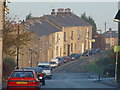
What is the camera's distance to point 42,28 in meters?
95.1

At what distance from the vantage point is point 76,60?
332 feet

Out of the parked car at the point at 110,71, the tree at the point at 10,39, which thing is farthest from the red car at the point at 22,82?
the parked car at the point at 110,71

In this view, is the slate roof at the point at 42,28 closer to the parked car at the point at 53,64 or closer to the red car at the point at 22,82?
the parked car at the point at 53,64

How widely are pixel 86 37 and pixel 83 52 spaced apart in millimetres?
3980

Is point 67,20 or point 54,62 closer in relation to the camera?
point 54,62

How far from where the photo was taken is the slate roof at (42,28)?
9012cm

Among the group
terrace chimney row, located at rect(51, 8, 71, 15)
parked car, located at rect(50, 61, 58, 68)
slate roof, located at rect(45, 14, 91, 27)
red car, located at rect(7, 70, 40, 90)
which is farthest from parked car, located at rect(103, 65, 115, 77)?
terrace chimney row, located at rect(51, 8, 71, 15)

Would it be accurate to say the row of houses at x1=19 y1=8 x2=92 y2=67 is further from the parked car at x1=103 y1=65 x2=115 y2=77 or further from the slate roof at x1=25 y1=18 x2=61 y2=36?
the parked car at x1=103 y1=65 x2=115 y2=77

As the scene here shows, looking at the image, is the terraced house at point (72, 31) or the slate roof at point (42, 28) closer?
the slate roof at point (42, 28)

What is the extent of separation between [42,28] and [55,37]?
4171 millimetres

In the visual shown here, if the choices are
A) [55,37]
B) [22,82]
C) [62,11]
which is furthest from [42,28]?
[22,82]

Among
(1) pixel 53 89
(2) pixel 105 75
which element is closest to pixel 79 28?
(2) pixel 105 75

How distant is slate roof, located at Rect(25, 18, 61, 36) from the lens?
90.1 meters

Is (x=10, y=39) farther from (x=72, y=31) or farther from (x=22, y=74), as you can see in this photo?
(x=72, y=31)
